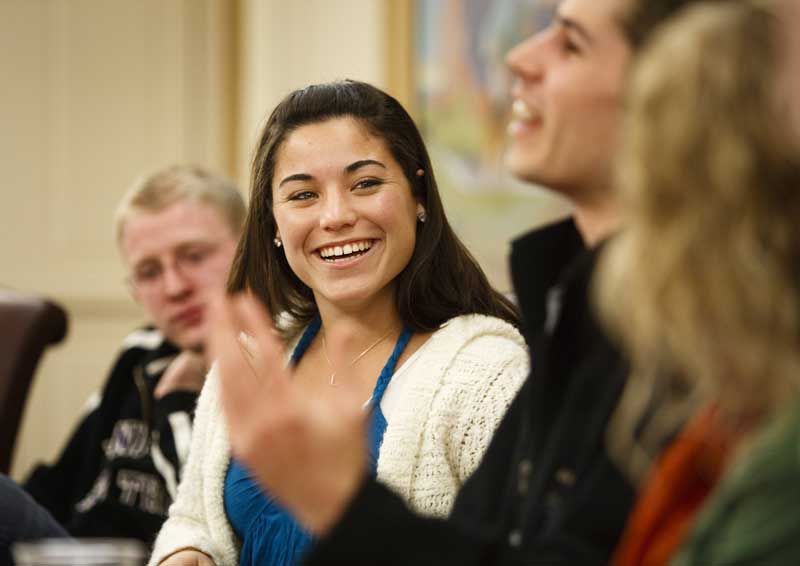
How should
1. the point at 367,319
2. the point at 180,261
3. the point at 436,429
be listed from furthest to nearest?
the point at 180,261, the point at 367,319, the point at 436,429

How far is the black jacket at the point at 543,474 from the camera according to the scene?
42.1 inches

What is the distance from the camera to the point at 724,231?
95 cm

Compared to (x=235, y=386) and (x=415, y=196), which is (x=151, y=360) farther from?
(x=235, y=386)

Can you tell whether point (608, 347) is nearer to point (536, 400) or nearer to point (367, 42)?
point (536, 400)

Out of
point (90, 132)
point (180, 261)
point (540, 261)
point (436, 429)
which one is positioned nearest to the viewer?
point (540, 261)

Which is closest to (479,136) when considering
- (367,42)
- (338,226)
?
(367,42)

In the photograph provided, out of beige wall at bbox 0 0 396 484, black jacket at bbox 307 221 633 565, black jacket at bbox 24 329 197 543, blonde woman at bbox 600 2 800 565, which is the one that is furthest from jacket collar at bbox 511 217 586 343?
beige wall at bbox 0 0 396 484

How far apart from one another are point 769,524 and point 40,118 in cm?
511

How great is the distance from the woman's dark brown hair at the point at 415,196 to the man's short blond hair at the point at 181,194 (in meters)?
0.77

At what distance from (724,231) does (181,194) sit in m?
2.07

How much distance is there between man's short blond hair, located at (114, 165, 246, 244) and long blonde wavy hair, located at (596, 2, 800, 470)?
2001mm

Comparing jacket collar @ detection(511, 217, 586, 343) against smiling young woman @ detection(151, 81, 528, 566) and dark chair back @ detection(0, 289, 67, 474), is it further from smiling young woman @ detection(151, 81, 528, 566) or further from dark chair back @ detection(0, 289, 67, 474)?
dark chair back @ detection(0, 289, 67, 474)

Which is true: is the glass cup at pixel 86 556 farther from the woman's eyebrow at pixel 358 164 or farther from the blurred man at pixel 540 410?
the woman's eyebrow at pixel 358 164

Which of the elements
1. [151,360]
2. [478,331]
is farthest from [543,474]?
[151,360]
